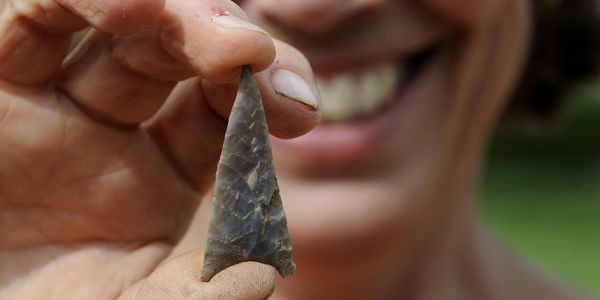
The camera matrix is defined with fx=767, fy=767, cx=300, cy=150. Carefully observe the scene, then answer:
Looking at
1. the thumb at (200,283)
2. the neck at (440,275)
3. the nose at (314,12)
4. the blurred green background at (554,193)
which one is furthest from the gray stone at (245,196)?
the blurred green background at (554,193)

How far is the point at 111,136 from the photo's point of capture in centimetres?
73

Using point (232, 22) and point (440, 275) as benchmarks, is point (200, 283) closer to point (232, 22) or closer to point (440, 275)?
point (232, 22)

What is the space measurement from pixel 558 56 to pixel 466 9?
0.91 metres

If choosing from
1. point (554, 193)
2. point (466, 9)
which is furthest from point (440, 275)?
point (554, 193)

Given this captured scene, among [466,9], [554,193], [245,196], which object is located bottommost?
[554,193]

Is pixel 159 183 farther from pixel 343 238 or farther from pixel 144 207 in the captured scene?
pixel 343 238

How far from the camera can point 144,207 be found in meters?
0.74

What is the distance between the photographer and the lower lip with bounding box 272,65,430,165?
1289 millimetres

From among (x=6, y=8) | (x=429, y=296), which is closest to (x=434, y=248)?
(x=429, y=296)

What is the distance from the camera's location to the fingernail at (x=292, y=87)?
2.15ft

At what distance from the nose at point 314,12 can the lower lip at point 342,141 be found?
7.3 inches

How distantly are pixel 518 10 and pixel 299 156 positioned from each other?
510 millimetres

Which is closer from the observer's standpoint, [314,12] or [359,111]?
[314,12]

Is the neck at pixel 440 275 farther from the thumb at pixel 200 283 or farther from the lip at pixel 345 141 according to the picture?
the thumb at pixel 200 283
